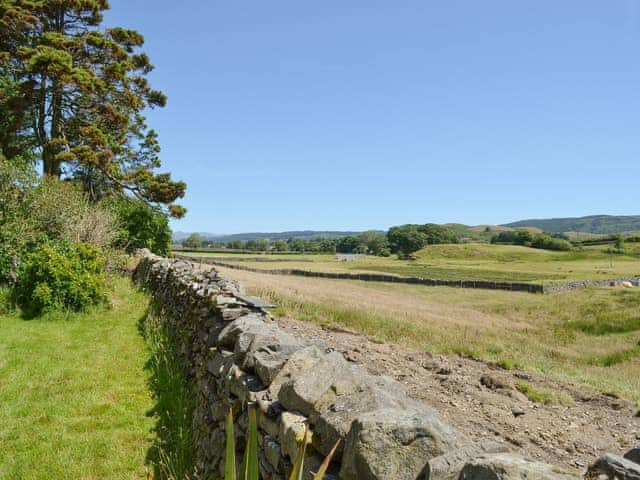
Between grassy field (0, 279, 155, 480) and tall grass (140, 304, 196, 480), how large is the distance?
0.47 feet

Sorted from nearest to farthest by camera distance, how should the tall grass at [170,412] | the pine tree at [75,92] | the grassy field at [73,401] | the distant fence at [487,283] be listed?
the tall grass at [170,412]
the grassy field at [73,401]
the pine tree at [75,92]
the distant fence at [487,283]

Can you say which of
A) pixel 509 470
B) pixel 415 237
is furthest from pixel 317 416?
pixel 415 237

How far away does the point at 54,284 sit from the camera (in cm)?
1189

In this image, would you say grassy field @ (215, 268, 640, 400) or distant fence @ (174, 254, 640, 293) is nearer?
grassy field @ (215, 268, 640, 400)

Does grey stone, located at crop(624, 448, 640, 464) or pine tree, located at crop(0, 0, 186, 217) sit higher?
pine tree, located at crop(0, 0, 186, 217)

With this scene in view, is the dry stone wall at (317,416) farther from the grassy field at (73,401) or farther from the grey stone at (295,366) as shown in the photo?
the grassy field at (73,401)

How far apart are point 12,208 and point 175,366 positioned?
380 inches

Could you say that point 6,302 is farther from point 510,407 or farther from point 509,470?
point 509,470

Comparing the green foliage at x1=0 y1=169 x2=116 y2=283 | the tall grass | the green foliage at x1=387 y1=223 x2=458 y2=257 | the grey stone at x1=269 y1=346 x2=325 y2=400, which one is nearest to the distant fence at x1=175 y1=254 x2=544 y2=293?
the green foliage at x1=0 y1=169 x2=116 y2=283

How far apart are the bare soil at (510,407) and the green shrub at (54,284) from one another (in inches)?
238

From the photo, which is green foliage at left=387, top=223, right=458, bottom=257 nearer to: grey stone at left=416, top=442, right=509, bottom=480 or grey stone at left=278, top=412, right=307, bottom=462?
grey stone at left=278, top=412, right=307, bottom=462

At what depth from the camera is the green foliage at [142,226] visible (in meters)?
23.5

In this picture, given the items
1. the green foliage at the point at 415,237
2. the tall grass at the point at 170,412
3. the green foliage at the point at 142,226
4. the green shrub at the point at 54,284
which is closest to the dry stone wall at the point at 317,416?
the tall grass at the point at 170,412

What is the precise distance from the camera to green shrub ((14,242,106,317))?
11.7 m
